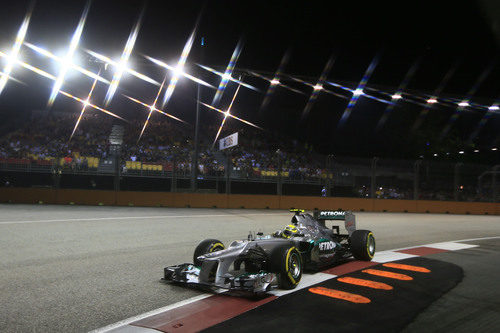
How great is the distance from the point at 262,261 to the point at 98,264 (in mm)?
2797

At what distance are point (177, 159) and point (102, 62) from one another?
1045cm

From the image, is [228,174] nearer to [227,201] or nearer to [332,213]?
[227,201]

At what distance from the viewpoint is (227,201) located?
64.8 ft

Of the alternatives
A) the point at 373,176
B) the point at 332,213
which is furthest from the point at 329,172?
the point at 332,213

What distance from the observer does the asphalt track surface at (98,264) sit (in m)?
4.04

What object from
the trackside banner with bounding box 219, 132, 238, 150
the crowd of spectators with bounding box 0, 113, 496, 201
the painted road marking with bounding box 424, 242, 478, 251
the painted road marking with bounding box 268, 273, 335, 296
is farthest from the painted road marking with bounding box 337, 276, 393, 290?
the trackside banner with bounding box 219, 132, 238, 150

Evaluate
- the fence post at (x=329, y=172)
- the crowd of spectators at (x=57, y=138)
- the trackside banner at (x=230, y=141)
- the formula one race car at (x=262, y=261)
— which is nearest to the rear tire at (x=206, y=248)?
the formula one race car at (x=262, y=261)

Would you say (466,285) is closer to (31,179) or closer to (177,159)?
(177,159)

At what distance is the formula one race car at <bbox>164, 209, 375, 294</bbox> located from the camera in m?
4.72

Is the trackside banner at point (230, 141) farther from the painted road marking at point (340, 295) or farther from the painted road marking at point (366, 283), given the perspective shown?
the painted road marking at point (340, 295)

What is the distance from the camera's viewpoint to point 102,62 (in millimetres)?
25078

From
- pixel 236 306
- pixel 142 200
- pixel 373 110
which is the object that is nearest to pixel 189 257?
pixel 236 306

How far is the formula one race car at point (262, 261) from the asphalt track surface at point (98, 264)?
29cm

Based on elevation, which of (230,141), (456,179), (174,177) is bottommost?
(174,177)
